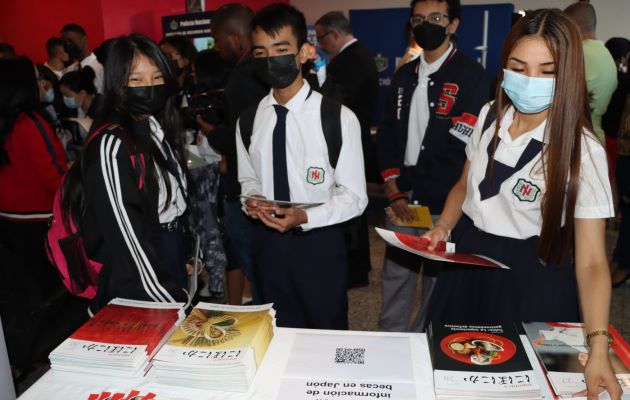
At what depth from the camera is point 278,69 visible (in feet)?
6.45

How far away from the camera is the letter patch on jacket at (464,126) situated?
237 cm

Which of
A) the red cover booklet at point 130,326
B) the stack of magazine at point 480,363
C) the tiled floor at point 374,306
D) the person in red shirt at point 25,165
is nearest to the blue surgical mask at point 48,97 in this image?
the person in red shirt at point 25,165

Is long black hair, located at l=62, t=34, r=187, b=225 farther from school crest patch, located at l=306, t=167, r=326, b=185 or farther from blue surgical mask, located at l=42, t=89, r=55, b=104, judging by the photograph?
blue surgical mask, located at l=42, t=89, r=55, b=104

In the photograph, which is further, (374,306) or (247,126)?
(374,306)

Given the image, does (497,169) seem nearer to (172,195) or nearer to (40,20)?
(172,195)

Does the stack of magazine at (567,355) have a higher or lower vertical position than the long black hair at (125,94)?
lower

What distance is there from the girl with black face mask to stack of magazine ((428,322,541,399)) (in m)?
0.85

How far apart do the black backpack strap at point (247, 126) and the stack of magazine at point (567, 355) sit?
1256mm

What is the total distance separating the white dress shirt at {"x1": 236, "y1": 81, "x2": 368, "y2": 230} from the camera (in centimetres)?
196

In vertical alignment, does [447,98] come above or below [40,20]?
below

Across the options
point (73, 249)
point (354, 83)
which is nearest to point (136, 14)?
point (354, 83)

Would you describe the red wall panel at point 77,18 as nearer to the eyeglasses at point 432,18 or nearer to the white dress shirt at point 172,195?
the eyeglasses at point 432,18

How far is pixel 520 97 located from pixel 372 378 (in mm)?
837

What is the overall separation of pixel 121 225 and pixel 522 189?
1.15 metres
